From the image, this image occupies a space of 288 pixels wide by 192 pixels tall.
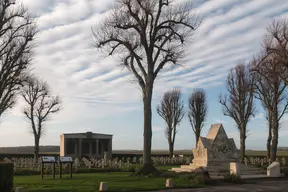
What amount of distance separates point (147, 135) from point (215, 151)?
26.1 ft

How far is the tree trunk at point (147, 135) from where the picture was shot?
23.5 metres

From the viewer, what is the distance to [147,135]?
2405cm

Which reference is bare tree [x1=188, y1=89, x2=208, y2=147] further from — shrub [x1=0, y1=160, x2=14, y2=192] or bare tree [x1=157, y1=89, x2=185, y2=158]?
shrub [x1=0, y1=160, x2=14, y2=192]

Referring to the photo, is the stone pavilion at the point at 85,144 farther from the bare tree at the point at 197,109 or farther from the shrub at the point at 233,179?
the shrub at the point at 233,179

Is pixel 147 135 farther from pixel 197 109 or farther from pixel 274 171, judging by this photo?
pixel 197 109

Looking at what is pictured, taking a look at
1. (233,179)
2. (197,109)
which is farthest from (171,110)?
(233,179)

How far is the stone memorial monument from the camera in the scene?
29.1 metres

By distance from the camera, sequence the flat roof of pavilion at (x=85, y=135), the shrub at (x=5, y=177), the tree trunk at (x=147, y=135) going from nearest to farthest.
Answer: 1. the shrub at (x=5, y=177)
2. the tree trunk at (x=147, y=135)
3. the flat roof of pavilion at (x=85, y=135)

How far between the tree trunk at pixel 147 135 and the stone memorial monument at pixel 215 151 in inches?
240

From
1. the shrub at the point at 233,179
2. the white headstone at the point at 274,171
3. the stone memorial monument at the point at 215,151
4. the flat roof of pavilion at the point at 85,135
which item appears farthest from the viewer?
the flat roof of pavilion at the point at 85,135

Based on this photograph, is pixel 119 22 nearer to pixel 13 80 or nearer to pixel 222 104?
pixel 13 80

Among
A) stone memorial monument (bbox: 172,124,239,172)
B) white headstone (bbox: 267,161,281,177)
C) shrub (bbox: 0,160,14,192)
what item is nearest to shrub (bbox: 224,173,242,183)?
white headstone (bbox: 267,161,281,177)

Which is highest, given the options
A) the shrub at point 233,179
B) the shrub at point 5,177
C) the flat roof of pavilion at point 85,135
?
the flat roof of pavilion at point 85,135

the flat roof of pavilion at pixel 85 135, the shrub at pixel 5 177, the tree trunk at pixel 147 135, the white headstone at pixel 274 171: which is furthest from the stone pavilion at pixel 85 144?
the shrub at pixel 5 177
